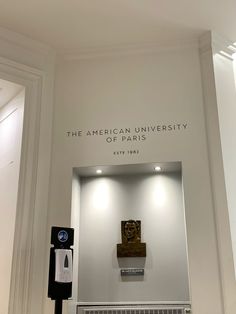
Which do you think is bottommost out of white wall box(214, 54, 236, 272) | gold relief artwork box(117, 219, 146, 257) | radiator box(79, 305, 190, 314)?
radiator box(79, 305, 190, 314)

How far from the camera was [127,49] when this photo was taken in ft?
16.9

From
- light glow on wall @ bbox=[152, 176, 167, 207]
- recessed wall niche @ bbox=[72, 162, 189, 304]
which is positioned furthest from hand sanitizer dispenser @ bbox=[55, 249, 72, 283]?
light glow on wall @ bbox=[152, 176, 167, 207]

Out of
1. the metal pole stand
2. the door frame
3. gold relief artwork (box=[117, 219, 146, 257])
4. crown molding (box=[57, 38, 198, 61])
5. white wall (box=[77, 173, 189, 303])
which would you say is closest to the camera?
the metal pole stand

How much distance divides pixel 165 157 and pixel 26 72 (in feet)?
6.84

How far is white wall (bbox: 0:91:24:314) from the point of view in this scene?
4.34m

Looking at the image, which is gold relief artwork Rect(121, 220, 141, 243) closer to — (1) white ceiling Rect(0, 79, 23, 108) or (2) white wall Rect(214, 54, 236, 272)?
(2) white wall Rect(214, 54, 236, 272)

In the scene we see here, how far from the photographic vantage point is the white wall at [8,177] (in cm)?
434

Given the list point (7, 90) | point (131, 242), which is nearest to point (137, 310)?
point (131, 242)

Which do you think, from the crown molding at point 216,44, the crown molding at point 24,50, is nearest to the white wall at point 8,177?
the crown molding at point 24,50

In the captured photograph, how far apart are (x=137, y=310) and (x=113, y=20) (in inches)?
141

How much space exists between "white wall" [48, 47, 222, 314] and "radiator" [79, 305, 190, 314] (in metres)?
0.57

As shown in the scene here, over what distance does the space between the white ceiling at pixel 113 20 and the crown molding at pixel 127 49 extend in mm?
53

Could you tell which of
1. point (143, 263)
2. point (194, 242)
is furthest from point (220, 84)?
point (143, 263)

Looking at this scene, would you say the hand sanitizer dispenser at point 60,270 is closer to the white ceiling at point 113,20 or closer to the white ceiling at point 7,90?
the white ceiling at point 7,90
